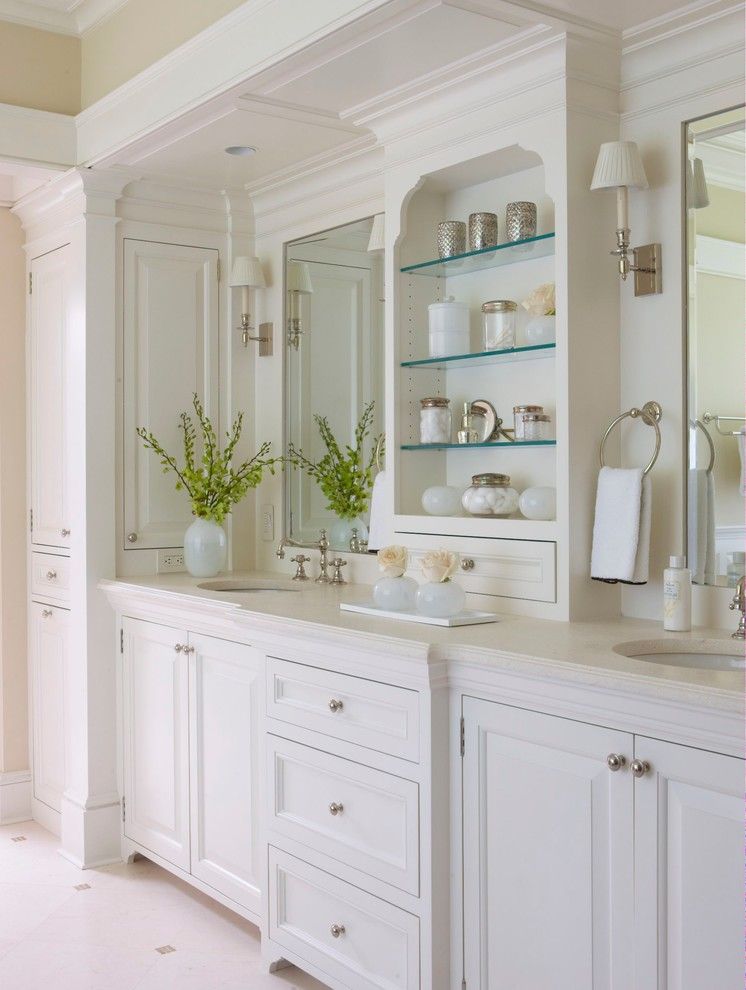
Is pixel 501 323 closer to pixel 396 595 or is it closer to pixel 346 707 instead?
pixel 396 595

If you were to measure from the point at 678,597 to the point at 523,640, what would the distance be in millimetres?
384

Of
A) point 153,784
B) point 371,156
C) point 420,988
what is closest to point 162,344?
point 371,156

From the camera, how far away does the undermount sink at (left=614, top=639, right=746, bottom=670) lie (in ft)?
7.36

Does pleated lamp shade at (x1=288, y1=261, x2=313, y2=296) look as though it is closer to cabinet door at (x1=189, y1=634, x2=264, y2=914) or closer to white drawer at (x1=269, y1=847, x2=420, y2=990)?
cabinet door at (x1=189, y1=634, x2=264, y2=914)

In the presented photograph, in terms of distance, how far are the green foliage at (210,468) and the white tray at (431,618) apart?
113 centimetres

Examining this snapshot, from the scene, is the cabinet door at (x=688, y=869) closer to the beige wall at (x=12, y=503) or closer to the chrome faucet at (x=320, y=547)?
the chrome faucet at (x=320, y=547)

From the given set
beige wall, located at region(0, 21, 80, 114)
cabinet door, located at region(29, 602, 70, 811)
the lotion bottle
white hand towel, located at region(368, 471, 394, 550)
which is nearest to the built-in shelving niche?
white hand towel, located at region(368, 471, 394, 550)

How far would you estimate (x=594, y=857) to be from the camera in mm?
1997

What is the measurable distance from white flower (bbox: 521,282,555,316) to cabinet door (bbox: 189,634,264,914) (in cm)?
118

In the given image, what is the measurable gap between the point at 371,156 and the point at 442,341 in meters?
0.77

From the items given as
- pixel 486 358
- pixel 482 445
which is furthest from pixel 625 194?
pixel 482 445

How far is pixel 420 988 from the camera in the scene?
233 centimetres

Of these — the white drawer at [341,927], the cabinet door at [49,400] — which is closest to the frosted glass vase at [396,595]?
the white drawer at [341,927]

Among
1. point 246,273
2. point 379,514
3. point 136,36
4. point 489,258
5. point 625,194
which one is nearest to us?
point 625,194
